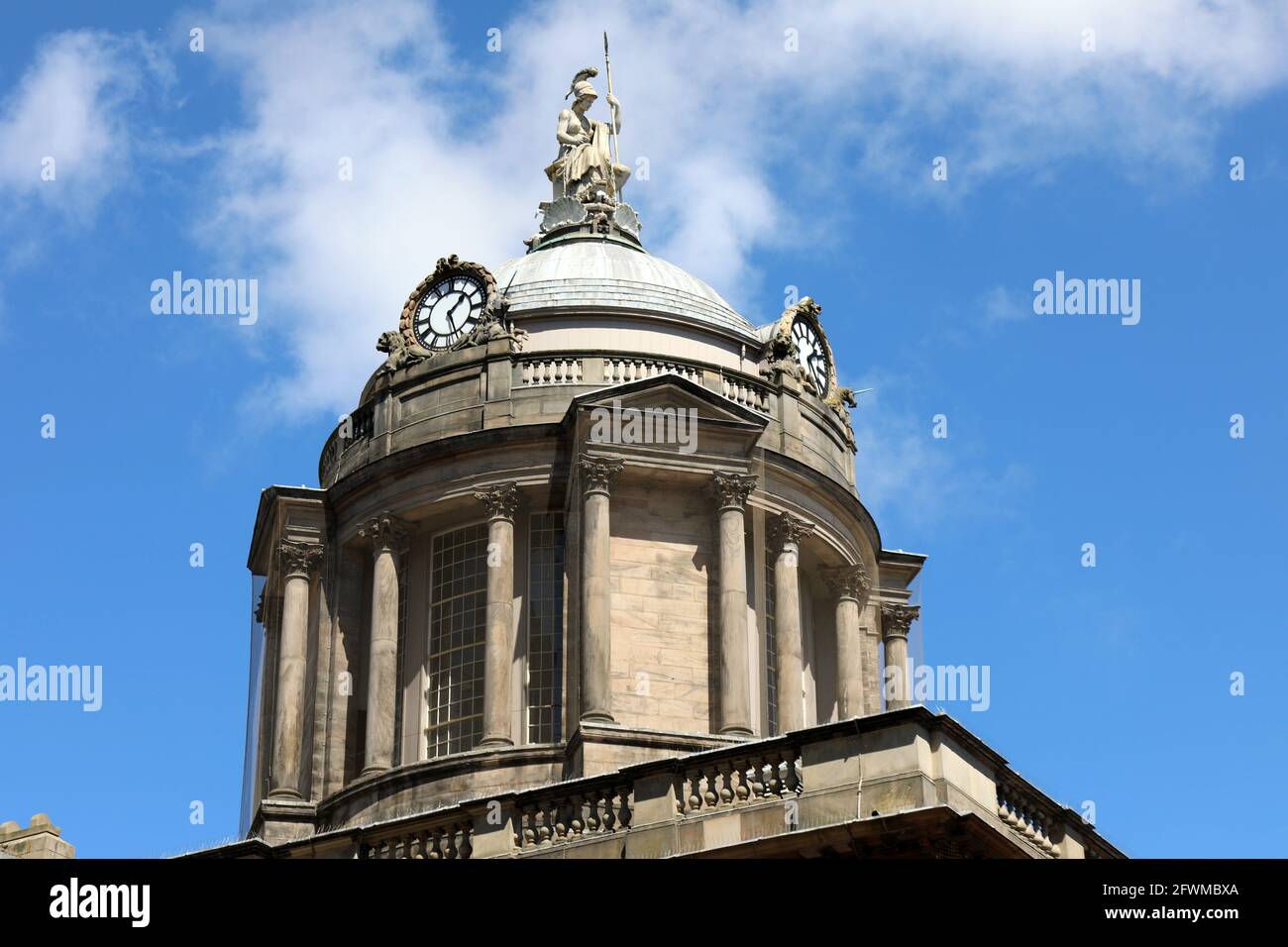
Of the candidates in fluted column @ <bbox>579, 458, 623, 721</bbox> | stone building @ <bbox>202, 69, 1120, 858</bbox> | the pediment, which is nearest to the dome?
stone building @ <bbox>202, 69, 1120, 858</bbox>

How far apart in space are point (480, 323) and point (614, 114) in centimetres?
901

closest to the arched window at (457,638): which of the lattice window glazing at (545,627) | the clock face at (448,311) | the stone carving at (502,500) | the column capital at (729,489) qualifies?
the stone carving at (502,500)

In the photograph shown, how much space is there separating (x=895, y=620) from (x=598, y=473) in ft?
31.6

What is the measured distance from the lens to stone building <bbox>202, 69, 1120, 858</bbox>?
43.9 metres

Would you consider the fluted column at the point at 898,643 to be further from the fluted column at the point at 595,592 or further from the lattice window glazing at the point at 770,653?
the fluted column at the point at 595,592

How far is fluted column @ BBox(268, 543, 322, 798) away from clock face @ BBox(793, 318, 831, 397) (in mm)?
10973

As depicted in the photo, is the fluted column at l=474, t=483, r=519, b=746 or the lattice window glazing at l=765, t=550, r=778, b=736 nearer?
the fluted column at l=474, t=483, r=519, b=746

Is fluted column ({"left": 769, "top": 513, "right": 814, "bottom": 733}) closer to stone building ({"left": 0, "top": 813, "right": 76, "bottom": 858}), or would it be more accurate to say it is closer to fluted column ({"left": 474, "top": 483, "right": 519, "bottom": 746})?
fluted column ({"left": 474, "top": 483, "right": 519, "bottom": 746})

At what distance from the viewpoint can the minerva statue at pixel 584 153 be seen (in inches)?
2165

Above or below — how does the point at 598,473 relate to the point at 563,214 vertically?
below

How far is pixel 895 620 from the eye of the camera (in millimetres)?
51469

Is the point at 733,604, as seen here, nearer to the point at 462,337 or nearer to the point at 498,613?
the point at 498,613
